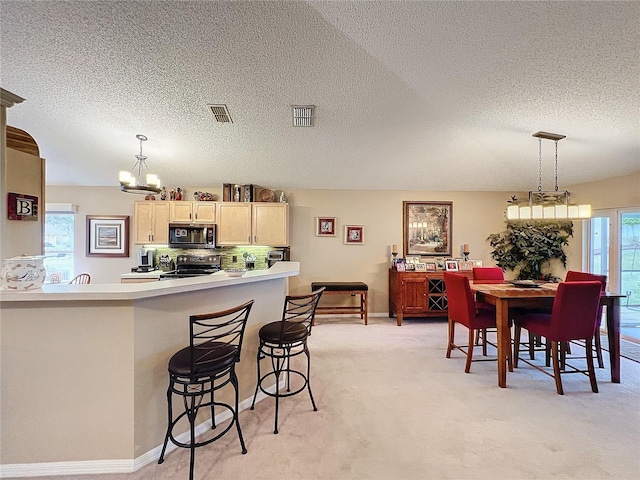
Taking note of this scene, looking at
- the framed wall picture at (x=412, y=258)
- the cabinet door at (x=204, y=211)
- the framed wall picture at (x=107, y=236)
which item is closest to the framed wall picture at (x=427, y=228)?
the framed wall picture at (x=412, y=258)

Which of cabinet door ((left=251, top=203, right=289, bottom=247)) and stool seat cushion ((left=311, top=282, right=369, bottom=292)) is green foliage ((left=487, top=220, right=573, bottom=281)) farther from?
cabinet door ((left=251, top=203, right=289, bottom=247))

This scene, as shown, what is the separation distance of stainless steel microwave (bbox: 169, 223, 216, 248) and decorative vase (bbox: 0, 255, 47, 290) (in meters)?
3.19

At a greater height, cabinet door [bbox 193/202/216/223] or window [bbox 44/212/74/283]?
cabinet door [bbox 193/202/216/223]

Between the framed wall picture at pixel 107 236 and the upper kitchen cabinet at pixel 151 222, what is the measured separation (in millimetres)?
669

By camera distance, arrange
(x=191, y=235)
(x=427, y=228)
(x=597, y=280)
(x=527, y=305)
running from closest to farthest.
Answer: (x=527, y=305) → (x=597, y=280) → (x=191, y=235) → (x=427, y=228)

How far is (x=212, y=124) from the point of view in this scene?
3588 mm

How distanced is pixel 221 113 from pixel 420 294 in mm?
4133

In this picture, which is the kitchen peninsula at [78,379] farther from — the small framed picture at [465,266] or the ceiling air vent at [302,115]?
the small framed picture at [465,266]

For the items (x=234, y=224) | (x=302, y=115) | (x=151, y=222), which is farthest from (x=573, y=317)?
(x=151, y=222)

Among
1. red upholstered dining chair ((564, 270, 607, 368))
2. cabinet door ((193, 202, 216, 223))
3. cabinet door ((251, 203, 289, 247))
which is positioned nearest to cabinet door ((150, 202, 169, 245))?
cabinet door ((193, 202, 216, 223))

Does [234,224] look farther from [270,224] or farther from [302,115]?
[302,115]

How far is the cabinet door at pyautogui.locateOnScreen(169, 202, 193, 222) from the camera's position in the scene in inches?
197

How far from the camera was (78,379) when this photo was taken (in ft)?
5.90

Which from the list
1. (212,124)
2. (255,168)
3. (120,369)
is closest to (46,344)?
(120,369)
